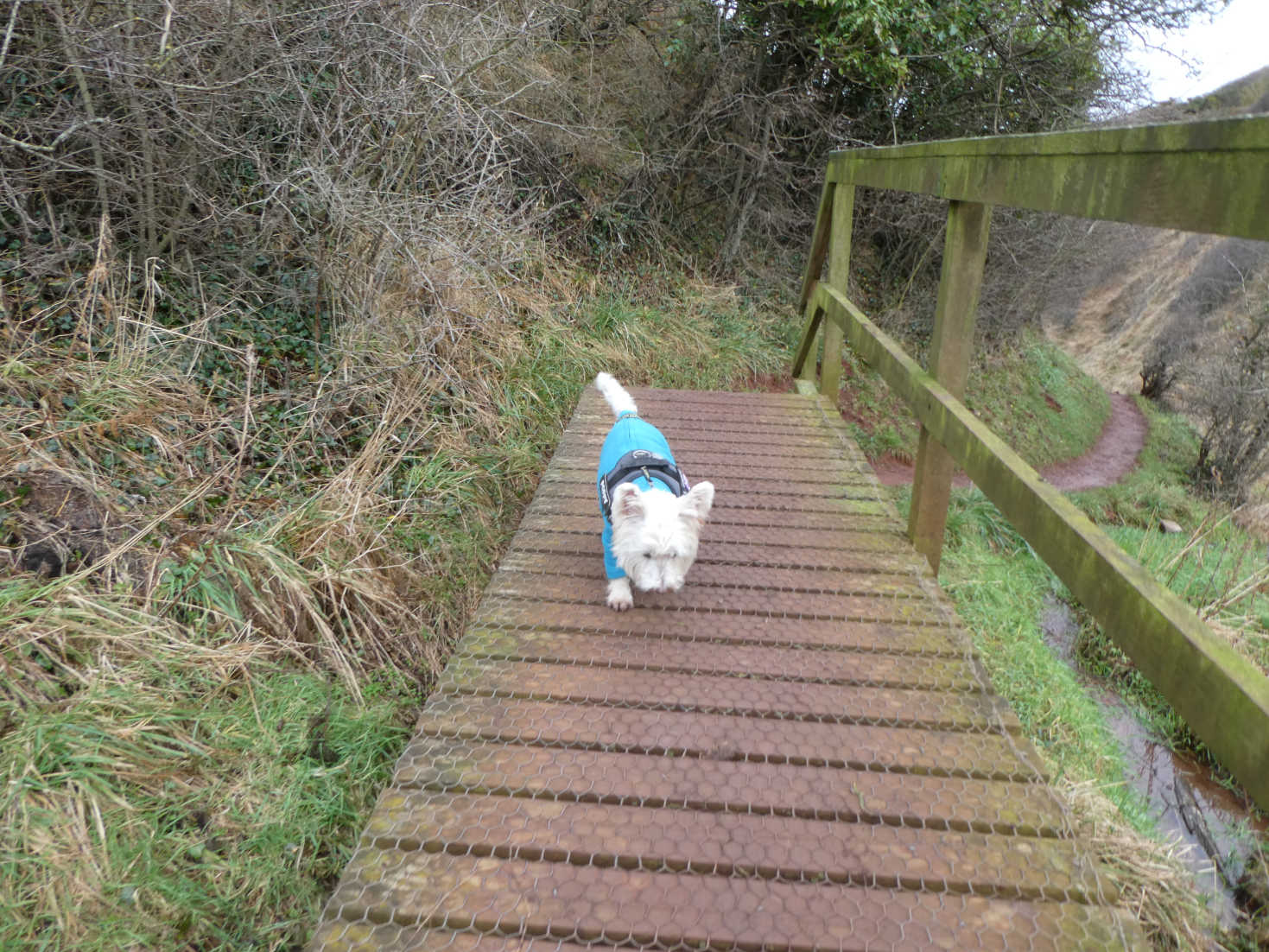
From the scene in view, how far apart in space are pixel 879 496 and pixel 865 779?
195 cm

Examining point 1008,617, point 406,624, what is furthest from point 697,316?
point 406,624

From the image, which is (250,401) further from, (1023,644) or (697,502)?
(1023,644)

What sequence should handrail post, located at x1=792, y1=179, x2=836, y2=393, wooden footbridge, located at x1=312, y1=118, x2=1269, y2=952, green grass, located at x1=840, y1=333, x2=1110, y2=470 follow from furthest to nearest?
green grass, located at x1=840, y1=333, x2=1110, y2=470 → handrail post, located at x1=792, y1=179, x2=836, y2=393 → wooden footbridge, located at x1=312, y1=118, x2=1269, y2=952

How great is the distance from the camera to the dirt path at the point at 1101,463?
9227mm

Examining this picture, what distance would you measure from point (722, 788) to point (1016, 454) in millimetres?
1351

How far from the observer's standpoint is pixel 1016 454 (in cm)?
234

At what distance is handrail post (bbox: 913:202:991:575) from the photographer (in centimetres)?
264

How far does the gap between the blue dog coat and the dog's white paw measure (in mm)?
28

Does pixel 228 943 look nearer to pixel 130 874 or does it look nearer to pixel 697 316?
pixel 130 874

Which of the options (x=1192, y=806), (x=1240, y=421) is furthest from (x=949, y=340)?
(x=1240, y=421)

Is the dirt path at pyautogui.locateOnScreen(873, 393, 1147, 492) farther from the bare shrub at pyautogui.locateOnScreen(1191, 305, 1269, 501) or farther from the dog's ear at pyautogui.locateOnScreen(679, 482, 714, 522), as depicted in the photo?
the dog's ear at pyautogui.locateOnScreen(679, 482, 714, 522)

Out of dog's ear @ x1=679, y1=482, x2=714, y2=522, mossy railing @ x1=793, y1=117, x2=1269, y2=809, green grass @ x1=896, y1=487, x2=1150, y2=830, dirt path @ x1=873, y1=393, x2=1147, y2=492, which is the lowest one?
dirt path @ x1=873, y1=393, x2=1147, y2=492

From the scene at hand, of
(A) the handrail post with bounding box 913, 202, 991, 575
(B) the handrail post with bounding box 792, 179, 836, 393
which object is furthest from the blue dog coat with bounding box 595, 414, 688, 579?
(B) the handrail post with bounding box 792, 179, 836, 393

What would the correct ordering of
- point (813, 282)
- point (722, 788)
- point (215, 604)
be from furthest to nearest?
point (813, 282) < point (215, 604) < point (722, 788)
